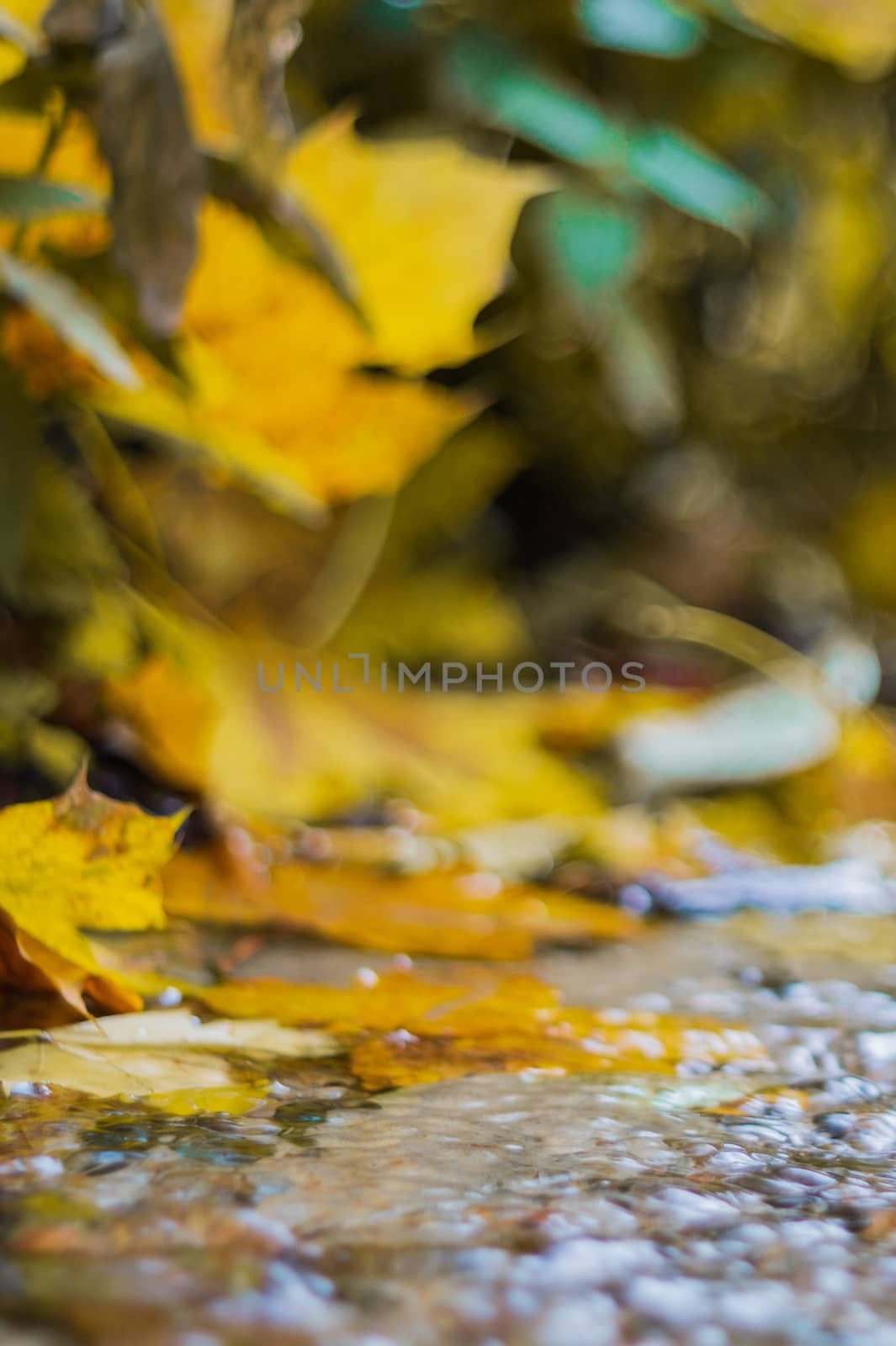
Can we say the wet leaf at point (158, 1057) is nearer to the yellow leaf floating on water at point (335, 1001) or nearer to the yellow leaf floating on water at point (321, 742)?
the yellow leaf floating on water at point (335, 1001)

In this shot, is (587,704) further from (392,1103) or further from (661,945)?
(392,1103)

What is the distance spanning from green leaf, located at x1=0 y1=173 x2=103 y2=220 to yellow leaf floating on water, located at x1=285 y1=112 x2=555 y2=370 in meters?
0.17

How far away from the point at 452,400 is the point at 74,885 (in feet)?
1.23

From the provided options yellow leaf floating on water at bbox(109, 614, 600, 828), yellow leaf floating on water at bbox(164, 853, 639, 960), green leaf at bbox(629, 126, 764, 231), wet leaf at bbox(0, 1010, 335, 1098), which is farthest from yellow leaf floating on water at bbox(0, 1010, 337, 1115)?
green leaf at bbox(629, 126, 764, 231)

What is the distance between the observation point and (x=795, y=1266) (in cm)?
19

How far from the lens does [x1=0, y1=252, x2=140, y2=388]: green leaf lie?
1.14 feet

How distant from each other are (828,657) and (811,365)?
1.09 feet

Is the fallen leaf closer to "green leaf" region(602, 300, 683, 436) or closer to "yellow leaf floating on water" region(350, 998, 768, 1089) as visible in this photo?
"green leaf" region(602, 300, 683, 436)

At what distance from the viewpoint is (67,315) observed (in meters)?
0.35

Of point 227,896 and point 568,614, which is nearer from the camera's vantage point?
point 227,896

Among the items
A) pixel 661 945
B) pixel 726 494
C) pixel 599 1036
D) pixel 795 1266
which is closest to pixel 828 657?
pixel 726 494

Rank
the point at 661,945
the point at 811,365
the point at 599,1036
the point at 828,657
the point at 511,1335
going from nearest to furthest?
the point at 511,1335, the point at 599,1036, the point at 661,945, the point at 828,657, the point at 811,365

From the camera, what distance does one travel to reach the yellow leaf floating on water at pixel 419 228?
51 centimetres

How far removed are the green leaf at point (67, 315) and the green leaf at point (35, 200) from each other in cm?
2
